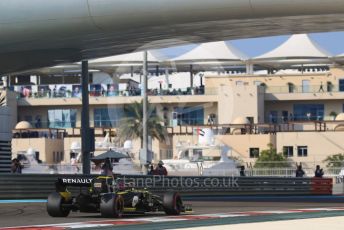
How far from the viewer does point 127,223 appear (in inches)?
626

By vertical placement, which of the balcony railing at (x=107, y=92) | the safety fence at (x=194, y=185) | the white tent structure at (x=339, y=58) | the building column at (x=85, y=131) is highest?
the white tent structure at (x=339, y=58)

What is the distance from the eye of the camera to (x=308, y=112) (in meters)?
99.1

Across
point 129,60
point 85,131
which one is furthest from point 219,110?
point 85,131

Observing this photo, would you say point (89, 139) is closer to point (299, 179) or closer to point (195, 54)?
point (299, 179)

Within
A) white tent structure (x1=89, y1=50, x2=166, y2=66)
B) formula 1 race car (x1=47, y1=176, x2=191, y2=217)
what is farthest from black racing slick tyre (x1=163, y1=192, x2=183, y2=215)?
white tent structure (x1=89, y1=50, x2=166, y2=66)

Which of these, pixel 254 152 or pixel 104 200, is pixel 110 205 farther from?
pixel 254 152

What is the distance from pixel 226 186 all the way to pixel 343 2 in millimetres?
11858

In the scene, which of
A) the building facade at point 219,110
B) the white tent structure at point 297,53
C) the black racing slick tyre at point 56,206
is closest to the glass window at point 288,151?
the building facade at point 219,110

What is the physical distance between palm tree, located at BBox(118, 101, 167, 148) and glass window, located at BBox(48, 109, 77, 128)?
12203mm

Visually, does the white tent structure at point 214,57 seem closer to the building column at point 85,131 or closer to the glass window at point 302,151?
the glass window at point 302,151

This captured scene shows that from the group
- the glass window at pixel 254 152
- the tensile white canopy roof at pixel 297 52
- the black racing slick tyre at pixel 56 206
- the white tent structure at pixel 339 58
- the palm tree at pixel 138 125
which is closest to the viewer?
the black racing slick tyre at pixel 56 206

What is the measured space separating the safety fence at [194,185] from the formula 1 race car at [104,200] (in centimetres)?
713

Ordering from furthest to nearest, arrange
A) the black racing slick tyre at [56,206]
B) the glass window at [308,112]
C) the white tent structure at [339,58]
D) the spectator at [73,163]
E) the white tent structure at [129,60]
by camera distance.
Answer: the white tent structure at [339,58] < the white tent structure at [129,60] < the glass window at [308,112] < the spectator at [73,163] < the black racing slick tyre at [56,206]

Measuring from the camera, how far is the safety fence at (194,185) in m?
26.4
